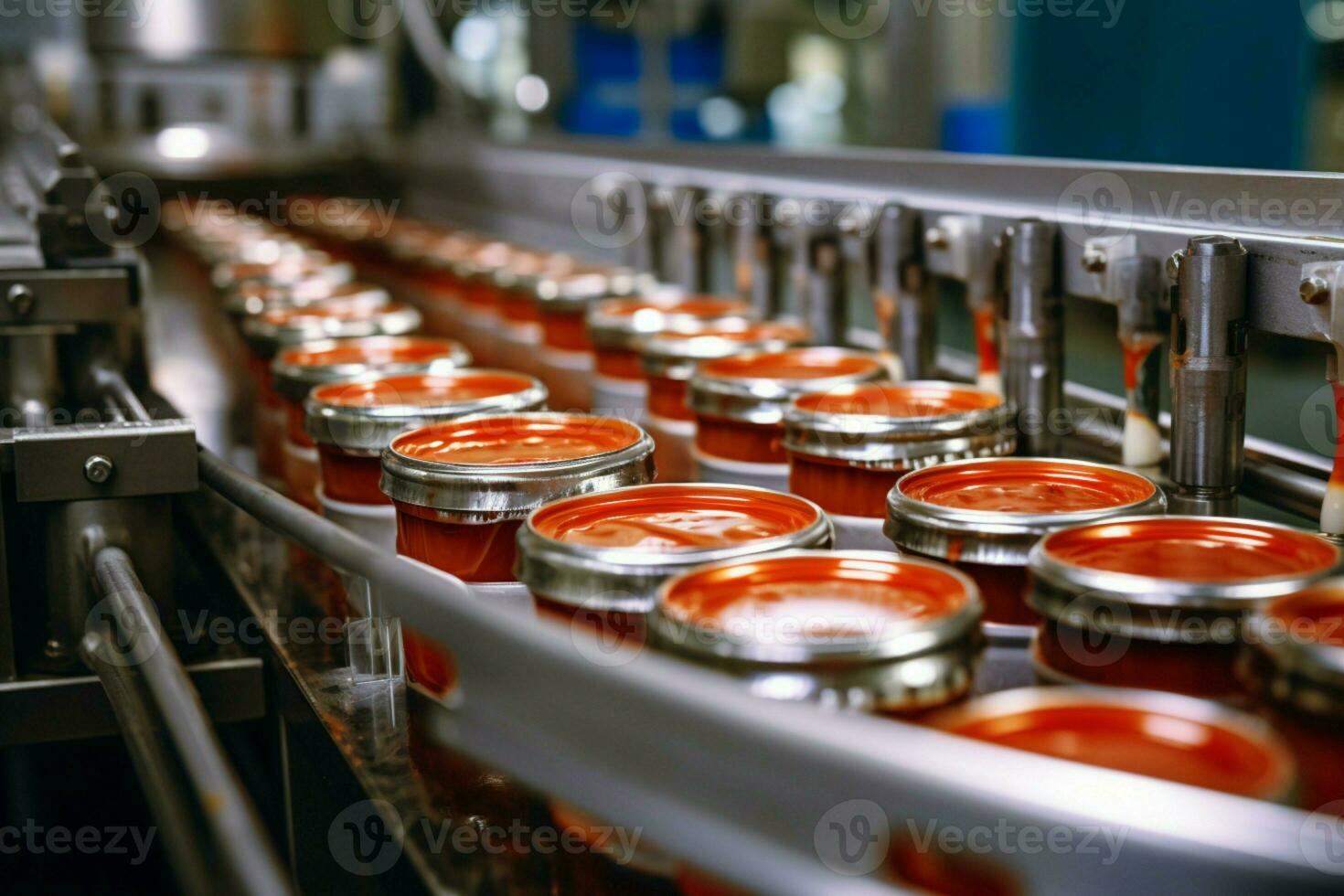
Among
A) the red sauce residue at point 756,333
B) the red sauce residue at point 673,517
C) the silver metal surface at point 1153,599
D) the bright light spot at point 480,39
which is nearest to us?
the silver metal surface at point 1153,599

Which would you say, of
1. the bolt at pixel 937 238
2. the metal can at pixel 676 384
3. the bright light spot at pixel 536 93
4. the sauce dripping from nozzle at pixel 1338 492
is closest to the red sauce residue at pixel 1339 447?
the sauce dripping from nozzle at pixel 1338 492

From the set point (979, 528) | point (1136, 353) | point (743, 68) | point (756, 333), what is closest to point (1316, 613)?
point (979, 528)

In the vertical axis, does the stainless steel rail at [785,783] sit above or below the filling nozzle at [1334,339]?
below

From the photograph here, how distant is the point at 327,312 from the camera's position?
2.40 meters

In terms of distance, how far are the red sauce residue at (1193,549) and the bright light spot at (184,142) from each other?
4830 mm

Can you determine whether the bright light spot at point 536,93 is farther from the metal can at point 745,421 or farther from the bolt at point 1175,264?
the bolt at point 1175,264

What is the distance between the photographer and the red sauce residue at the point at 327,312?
7.47 feet

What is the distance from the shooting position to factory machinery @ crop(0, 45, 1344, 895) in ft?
2.00

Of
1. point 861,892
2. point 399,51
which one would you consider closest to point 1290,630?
point 861,892

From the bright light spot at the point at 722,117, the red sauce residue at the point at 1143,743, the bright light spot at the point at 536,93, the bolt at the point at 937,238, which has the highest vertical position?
the bright light spot at the point at 722,117

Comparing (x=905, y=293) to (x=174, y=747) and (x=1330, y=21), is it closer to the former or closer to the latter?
(x=174, y=747)

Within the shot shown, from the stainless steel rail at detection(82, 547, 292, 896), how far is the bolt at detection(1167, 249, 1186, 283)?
924 mm

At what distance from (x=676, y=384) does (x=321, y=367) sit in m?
0.48

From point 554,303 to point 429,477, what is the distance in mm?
1284
